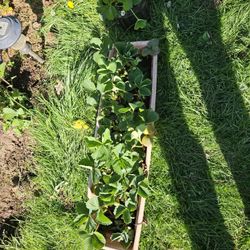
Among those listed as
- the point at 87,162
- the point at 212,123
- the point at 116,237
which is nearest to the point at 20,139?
the point at 87,162

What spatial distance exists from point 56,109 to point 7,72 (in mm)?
571

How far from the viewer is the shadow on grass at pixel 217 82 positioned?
2.95 metres

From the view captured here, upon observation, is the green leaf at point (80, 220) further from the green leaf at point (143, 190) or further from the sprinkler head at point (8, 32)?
the sprinkler head at point (8, 32)

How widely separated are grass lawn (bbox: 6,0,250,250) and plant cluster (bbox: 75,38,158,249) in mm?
381

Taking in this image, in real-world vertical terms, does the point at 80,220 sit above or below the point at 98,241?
above

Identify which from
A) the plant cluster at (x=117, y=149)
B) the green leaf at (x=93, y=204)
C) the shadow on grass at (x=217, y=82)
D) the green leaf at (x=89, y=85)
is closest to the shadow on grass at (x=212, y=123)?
the shadow on grass at (x=217, y=82)

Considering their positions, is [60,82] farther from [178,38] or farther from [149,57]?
[178,38]

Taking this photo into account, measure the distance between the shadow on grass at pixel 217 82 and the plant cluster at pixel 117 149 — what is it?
0.55 meters

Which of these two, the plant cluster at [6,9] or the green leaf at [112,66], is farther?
the plant cluster at [6,9]

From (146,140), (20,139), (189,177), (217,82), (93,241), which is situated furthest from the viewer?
(20,139)

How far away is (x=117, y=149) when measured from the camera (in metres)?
2.46

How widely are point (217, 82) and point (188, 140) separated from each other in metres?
0.47

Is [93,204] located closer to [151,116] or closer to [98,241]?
[98,241]

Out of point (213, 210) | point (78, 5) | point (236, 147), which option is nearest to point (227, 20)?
point (236, 147)
